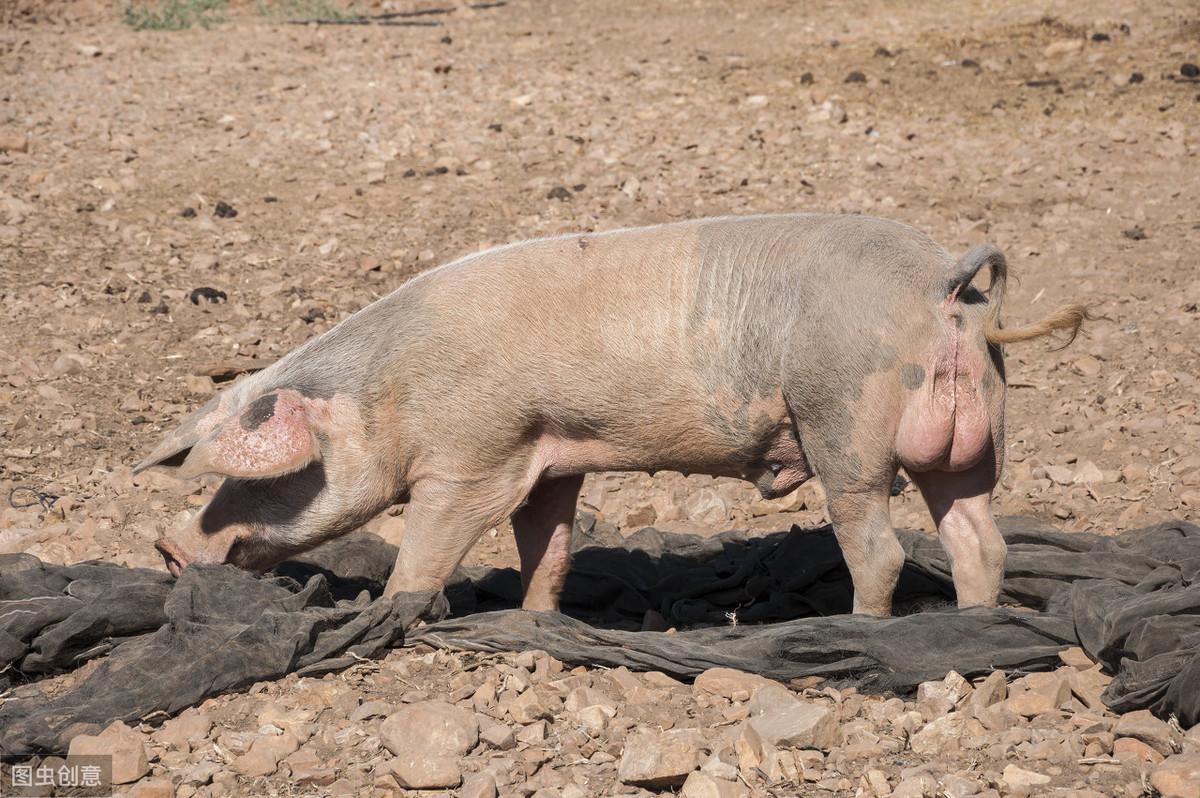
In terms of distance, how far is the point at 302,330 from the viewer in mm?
8977

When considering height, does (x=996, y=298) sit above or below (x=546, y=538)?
above

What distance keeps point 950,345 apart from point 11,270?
7.06 metres

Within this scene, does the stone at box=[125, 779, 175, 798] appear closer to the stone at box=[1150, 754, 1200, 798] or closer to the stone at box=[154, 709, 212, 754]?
the stone at box=[154, 709, 212, 754]

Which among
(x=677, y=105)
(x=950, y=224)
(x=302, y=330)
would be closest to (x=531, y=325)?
(x=302, y=330)

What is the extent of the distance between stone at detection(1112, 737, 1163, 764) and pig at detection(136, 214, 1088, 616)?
123cm

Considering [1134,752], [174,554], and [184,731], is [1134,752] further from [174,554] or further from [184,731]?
[174,554]

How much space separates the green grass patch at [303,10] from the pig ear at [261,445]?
1098cm

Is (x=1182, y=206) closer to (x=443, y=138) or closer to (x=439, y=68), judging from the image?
(x=443, y=138)

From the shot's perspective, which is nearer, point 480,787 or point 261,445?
point 480,787

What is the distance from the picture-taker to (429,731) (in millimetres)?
4277

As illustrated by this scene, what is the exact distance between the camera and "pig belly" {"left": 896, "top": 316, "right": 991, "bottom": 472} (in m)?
4.84

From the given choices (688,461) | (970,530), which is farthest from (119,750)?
(970,530)

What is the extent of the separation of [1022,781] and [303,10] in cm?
1395

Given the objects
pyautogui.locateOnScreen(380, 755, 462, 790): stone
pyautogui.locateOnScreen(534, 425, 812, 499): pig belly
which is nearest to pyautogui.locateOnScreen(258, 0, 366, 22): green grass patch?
pyautogui.locateOnScreen(534, 425, 812, 499): pig belly
